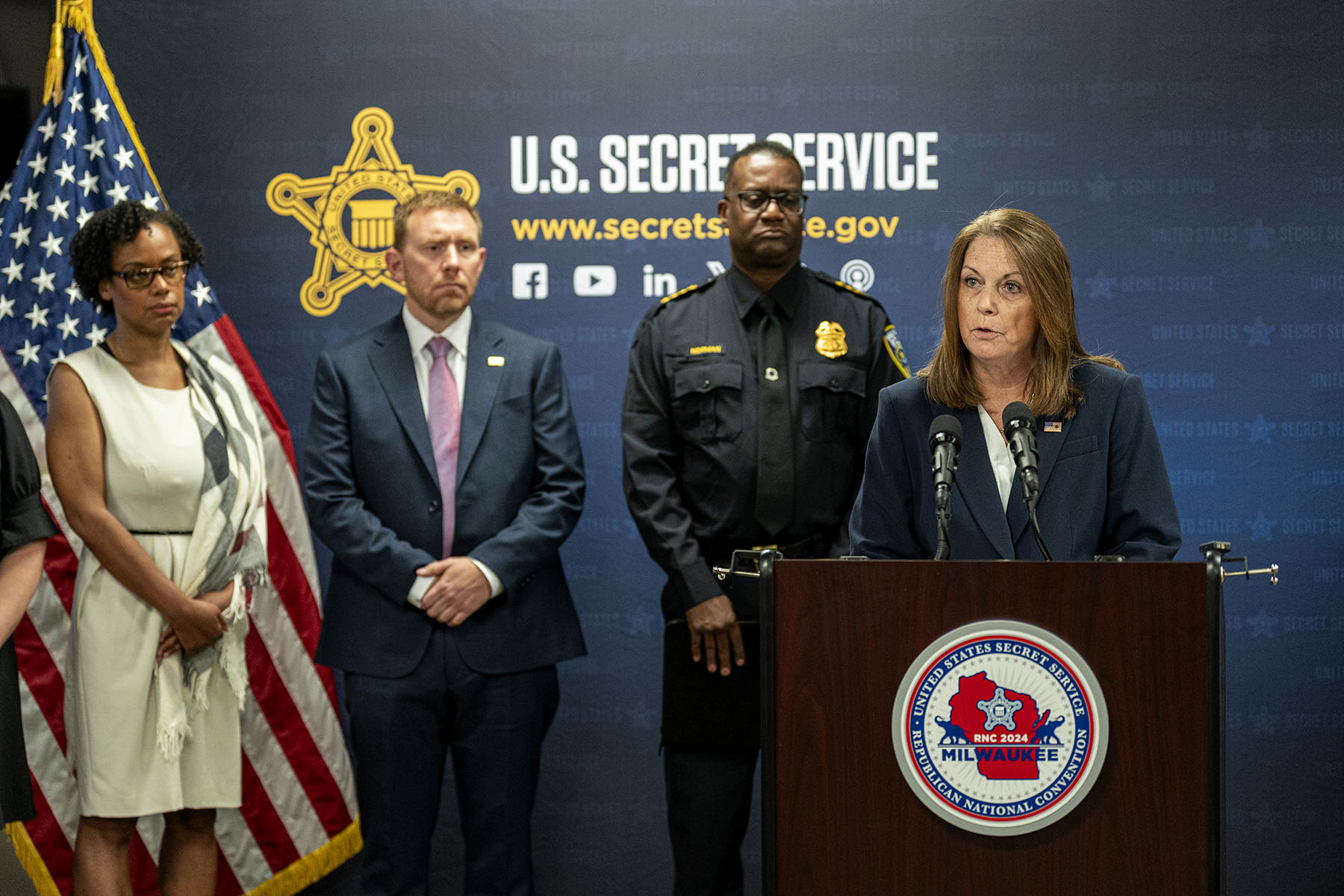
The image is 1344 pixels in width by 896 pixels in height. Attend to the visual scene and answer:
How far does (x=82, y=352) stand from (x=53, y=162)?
2.42 feet

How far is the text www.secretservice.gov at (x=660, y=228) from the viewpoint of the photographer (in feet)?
12.1

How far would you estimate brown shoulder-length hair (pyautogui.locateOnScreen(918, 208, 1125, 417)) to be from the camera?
83.2 inches

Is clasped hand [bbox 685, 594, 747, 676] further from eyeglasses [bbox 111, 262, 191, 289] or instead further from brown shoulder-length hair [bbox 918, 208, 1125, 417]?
eyeglasses [bbox 111, 262, 191, 289]

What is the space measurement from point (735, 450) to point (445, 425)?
2.51 feet

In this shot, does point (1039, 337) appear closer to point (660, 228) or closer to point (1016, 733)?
point (1016, 733)

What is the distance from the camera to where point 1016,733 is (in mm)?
1619

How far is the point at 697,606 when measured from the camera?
2859 mm

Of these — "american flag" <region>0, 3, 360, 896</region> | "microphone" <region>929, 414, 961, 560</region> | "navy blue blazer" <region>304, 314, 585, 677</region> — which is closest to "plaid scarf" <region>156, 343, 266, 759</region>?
"navy blue blazer" <region>304, 314, 585, 677</region>

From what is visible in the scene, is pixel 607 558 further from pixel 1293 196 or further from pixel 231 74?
pixel 1293 196

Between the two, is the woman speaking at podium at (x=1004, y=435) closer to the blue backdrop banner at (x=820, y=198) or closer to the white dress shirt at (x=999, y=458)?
the white dress shirt at (x=999, y=458)

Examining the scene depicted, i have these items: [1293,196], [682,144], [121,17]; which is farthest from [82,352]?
[1293,196]

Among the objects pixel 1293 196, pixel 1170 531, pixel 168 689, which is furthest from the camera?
pixel 1293 196

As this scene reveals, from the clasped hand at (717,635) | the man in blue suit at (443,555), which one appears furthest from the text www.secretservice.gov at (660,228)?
the clasped hand at (717,635)

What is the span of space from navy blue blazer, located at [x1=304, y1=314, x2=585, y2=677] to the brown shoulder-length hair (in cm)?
124
